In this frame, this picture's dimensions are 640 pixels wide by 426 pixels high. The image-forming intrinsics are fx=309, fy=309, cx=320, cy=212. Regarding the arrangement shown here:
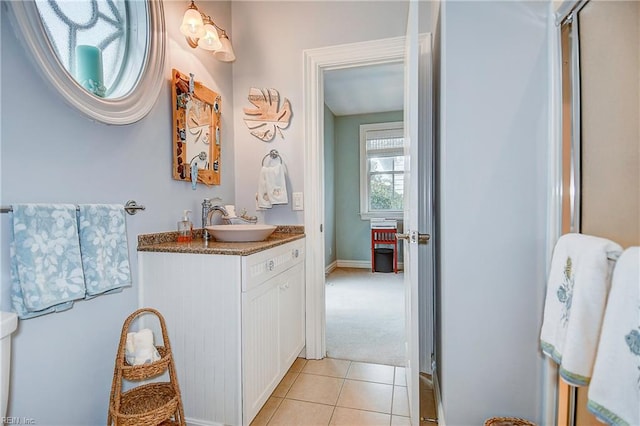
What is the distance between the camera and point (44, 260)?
1028 millimetres

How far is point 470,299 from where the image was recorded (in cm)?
131

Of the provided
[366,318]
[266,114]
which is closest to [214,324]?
[266,114]

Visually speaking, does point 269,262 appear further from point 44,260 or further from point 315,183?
point 44,260

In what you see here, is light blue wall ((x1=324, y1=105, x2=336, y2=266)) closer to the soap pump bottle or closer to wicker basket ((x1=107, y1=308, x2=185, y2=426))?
the soap pump bottle

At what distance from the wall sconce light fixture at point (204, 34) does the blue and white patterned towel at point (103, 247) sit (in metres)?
1.11

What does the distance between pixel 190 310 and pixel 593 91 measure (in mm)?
1810

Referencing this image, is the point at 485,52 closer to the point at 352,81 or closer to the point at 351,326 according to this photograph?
the point at 351,326

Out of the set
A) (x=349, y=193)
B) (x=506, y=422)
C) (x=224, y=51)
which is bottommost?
(x=506, y=422)

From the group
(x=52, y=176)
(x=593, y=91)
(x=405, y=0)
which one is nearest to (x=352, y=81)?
(x=405, y=0)

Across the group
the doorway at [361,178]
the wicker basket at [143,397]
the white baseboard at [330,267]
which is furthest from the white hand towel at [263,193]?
the white baseboard at [330,267]

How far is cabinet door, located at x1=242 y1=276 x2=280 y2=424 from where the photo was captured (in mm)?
1429

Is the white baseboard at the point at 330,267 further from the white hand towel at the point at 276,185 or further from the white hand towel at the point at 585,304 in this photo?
the white hand towel at the point at 585,304

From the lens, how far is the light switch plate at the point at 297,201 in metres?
2.25

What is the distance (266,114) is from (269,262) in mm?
1181
